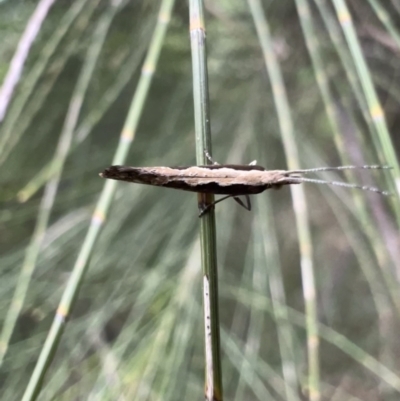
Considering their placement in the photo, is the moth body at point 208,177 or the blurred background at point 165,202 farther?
the blurred background at point 165,202

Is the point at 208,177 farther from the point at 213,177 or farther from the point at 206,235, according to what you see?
the point at 206,235

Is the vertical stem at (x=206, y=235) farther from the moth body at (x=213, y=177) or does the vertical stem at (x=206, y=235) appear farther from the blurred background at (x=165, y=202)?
the blurred background at (x=165, y=202)

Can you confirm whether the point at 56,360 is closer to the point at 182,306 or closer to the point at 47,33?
the point at 182,306

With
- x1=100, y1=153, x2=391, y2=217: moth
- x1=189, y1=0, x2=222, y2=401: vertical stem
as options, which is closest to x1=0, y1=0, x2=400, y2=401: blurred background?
x1=100, y1=153, x2=391, y2=217: moth

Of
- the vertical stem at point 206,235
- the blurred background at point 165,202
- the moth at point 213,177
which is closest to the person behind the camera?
the vertical stem at point 206,235

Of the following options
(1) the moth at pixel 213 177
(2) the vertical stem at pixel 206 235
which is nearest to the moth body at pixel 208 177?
(1) the moth at pixel 213 177

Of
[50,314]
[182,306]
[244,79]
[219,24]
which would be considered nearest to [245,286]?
[182,306]

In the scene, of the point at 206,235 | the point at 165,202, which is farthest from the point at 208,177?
the point at 165,202
